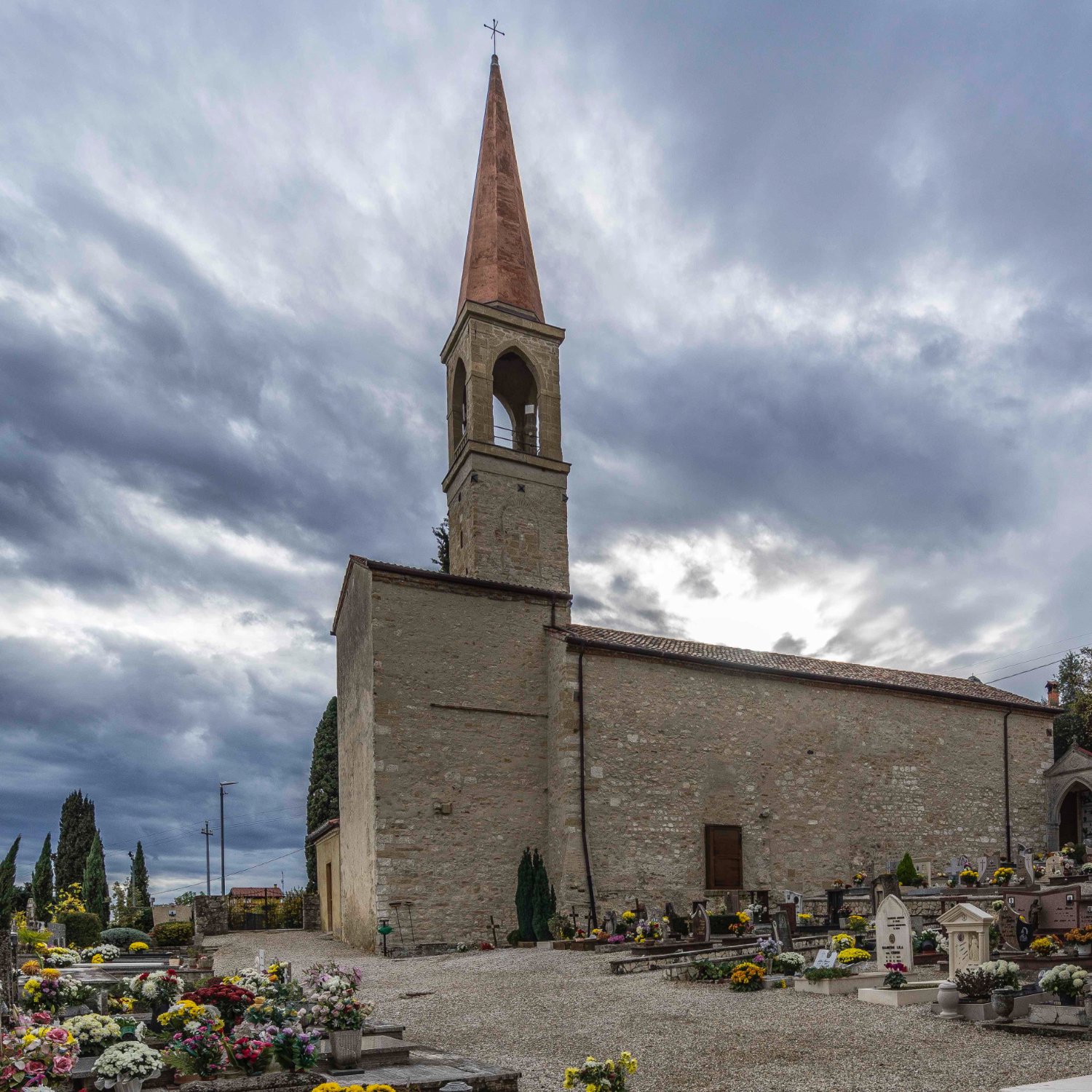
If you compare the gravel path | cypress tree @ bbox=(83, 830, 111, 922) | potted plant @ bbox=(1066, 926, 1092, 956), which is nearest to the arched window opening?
the gravel path

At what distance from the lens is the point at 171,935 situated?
23703 mm

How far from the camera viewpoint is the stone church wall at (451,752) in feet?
69.2

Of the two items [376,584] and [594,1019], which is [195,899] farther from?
[594,1019]

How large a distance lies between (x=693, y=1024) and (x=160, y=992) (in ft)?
19.5

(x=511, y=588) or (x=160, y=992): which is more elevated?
(x=511, y=588)

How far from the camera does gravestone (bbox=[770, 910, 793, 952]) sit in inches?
600

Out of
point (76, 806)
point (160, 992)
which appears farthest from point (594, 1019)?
point (76, 806)

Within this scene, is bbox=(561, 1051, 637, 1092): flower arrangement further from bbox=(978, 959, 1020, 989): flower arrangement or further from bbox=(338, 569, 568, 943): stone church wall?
bbox=(338, 569, 568, 943): stone church wall

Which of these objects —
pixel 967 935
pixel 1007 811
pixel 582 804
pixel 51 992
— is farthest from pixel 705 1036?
pixel 1007 811

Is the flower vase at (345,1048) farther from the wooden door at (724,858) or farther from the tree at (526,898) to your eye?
the wooden door at (724,858)

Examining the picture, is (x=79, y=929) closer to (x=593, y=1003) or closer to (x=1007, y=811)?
(x=593, y=1003)

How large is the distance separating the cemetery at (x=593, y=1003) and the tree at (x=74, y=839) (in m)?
27.8

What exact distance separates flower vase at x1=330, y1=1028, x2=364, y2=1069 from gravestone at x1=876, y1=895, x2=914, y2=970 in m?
8.63

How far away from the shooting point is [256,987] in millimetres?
9438
